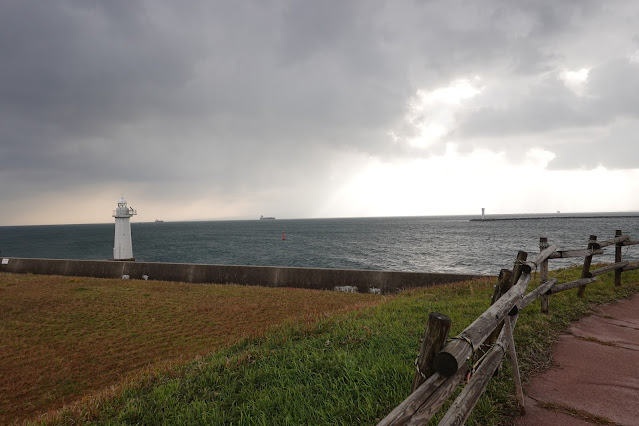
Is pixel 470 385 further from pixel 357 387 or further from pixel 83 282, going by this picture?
pixel 83 282

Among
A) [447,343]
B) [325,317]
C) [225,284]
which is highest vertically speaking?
[447,343]

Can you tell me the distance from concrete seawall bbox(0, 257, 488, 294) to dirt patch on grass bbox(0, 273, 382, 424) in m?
1.70

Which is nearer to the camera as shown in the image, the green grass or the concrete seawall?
the green grass

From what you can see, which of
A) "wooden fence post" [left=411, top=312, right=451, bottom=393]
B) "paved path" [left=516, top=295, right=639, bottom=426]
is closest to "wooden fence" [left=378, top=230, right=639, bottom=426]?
"wooden fence post" [left=411, top=312, right=451, bottom=393]

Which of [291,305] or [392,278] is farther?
[392,278]

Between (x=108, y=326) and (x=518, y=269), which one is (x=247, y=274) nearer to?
A: (x=108, y=326)

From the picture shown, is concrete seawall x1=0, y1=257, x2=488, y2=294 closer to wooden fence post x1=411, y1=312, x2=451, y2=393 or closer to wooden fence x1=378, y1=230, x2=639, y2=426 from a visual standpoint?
wooden fence x1=378, y1=230, x2=639, y2=426

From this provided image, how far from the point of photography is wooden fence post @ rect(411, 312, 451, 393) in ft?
7.46

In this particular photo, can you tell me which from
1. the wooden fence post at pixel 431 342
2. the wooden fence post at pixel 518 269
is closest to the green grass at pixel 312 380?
the wooden fence post at pixel 518 269

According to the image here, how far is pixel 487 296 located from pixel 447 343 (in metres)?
6.98

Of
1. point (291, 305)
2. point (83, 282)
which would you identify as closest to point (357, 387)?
point (291, 305)

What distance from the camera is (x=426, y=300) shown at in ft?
29.2

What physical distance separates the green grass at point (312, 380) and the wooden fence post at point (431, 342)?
1496 millimetres

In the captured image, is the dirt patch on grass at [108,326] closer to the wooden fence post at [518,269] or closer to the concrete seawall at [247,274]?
the concrete seawall at [247,274]
